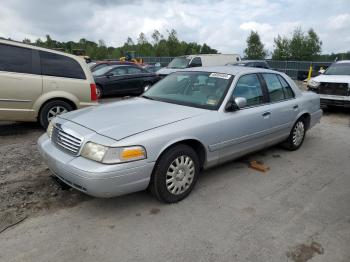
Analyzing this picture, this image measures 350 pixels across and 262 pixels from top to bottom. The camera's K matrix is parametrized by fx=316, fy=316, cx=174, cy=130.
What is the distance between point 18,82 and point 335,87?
863 cm

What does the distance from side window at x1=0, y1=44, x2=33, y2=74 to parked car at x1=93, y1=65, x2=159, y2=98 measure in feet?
18.9

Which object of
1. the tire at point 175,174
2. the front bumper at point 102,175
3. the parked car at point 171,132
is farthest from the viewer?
the tire at point 175,174

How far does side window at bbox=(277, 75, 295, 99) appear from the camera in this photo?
216 inches

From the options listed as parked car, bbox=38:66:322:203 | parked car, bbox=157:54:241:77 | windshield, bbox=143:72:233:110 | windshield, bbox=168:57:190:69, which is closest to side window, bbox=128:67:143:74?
parked car, bbox=157:54:241:77

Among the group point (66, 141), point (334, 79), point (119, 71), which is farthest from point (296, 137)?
point (119, 71)

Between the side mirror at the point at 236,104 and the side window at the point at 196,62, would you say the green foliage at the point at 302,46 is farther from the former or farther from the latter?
the side mirror at the point at 236,104

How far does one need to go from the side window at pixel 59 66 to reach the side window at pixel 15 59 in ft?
0.85

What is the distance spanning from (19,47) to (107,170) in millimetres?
4421

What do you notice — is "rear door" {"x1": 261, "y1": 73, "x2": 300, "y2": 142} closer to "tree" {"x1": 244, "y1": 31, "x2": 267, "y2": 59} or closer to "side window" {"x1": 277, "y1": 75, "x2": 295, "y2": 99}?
"side window" {"x1": 277, "y1": 75, "x2": 295, "y2": 99}

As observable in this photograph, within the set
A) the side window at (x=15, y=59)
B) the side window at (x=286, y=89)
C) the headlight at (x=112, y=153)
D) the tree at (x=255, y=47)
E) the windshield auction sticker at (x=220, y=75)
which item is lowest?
the headlight at (x=112, y=153)

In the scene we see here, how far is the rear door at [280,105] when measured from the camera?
5.05 meters

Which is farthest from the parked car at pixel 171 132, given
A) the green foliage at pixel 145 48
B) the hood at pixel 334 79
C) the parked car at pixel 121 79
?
the green foliage at pixel 145 48

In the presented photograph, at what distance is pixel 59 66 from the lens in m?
6.61

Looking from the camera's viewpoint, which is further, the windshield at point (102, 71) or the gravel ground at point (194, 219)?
the windshield at point (102, 71)
